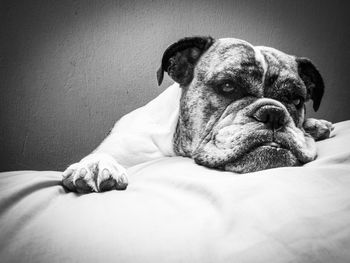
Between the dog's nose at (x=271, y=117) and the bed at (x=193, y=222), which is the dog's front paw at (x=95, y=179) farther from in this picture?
the dog's nose at (x=271, y=117)

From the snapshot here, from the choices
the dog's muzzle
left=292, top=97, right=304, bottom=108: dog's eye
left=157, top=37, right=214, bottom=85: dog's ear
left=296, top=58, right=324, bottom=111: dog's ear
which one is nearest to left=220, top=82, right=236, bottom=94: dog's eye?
the dog's muzzle

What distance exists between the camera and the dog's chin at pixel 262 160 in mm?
1381

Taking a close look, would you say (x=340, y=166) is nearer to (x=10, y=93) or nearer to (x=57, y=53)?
(x=57, y=53)

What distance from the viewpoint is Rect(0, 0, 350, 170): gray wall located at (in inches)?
96.2

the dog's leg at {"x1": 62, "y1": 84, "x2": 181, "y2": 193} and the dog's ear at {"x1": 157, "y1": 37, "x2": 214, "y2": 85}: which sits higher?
the dog's ear at {"x1": 157, "y1": 37, "x2": 214, "y2": 85}

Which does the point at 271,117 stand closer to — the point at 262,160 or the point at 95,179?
the point at 262,160

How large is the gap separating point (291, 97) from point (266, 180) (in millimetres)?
1031

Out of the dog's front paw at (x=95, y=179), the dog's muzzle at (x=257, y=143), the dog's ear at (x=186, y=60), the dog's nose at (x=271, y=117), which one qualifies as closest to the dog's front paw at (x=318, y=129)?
→ the dog's muzzle at (x=257, y=143)

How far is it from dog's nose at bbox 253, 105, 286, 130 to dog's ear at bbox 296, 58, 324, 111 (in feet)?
2.25

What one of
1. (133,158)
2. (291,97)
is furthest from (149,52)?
(291,97)

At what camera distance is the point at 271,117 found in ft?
4.84

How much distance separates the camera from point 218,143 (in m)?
1.54

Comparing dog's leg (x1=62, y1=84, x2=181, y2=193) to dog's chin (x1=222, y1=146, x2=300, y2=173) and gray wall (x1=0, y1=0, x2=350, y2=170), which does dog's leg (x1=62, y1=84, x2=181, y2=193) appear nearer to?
gray wall (x1=0, y1=0, x2=350, y2=170)

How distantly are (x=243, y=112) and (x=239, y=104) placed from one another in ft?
0.32
